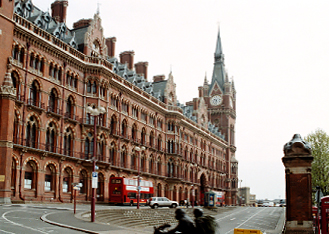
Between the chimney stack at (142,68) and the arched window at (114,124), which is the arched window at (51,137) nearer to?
the arched window at (114,124)

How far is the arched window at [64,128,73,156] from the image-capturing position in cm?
4922

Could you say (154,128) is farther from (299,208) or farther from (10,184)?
(299,208)

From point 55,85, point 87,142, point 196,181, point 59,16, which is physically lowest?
point 196,181

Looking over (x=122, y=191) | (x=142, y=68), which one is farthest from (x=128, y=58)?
(x=122, y=191)

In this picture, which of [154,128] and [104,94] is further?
[154,128]

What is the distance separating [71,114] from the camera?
167ft

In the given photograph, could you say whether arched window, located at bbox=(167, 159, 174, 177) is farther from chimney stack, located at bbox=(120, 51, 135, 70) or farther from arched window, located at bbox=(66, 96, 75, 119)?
arched window, located at bbox=(66, 96, 75, 119)

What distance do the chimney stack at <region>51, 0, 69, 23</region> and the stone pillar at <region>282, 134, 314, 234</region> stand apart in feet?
136

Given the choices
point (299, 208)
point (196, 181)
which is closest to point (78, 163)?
point (299, 208)

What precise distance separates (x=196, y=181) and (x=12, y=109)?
58.9 m

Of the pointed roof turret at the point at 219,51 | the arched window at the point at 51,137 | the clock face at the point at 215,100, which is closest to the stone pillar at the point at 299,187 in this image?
the arched window at the point at 51,137

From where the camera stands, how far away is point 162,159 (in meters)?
74.6

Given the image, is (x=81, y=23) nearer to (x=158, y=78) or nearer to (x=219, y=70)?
(x=158, y=78)

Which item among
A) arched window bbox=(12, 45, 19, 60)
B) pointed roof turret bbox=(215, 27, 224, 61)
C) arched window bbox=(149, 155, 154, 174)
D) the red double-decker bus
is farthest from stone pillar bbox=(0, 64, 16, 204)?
pointed roof turret bbox=(215, 27, 224, 61)
